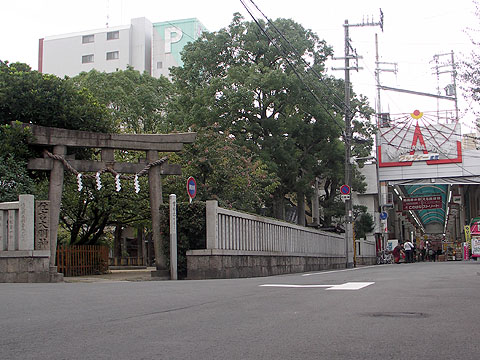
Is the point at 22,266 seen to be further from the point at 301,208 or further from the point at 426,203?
the point at 426,203

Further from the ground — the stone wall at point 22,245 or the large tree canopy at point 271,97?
the large tree canopy at point 271,97

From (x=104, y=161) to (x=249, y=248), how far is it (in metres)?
5.51

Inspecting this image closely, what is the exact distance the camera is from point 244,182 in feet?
78.8

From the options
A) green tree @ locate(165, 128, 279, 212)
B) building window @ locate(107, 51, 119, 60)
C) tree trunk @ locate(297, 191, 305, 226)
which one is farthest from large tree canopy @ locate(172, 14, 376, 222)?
building window @ locate(107, 51, 119, 60)

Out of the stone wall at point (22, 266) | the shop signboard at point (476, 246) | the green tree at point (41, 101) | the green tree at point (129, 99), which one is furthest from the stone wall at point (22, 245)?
the shop signboard at point (476, 246)

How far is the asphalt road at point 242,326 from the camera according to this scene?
4.73m

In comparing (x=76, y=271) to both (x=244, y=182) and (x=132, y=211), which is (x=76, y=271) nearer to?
(x=132, y=211)

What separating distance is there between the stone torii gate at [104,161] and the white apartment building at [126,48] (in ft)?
167

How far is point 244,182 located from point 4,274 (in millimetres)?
11316

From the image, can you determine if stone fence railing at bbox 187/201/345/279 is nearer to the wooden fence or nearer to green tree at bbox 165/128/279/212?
green tree at bbox 165/128/279/212

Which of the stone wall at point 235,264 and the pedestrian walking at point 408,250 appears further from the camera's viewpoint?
the pedestrian walking at point 408,250

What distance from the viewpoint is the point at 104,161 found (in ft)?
59.4

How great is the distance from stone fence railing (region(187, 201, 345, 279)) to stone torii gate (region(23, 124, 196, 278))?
163 cm

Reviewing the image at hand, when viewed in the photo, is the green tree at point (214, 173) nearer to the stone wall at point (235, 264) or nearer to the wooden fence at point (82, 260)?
the stone wall at point (235, 264)
